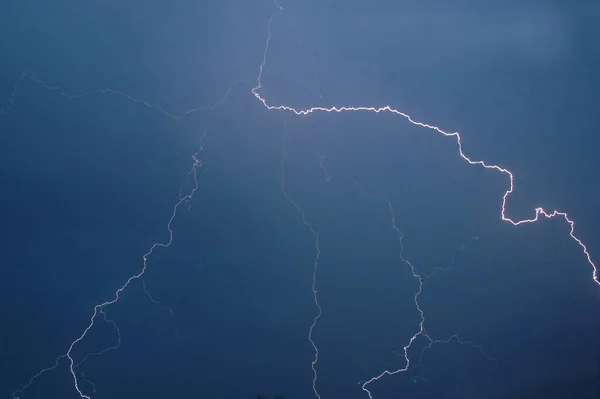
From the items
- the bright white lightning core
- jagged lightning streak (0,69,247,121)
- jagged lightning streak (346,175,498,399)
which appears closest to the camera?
jagged lightning streak (0,69,247,121)

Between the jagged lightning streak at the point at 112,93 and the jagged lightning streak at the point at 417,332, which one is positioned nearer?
the jagged lightning streak at the point at 112,93

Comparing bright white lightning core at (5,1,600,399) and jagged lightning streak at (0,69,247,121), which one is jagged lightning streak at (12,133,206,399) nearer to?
bright white lightning core at (5,1,600,399)

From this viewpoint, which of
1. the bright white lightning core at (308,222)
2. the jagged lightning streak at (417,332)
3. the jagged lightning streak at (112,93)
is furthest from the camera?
the jagged lightning streak at (417,332)

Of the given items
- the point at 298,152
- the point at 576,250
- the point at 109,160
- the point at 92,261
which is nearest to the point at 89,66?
the point at 109,160

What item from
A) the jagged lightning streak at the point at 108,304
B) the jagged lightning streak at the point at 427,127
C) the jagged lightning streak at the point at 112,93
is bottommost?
the jagged lightning streak at the point at 108,304

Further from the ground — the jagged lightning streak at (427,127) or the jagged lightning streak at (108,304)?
the jagged lightning streak at (427,127)

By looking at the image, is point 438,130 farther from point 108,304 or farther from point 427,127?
point 108,304

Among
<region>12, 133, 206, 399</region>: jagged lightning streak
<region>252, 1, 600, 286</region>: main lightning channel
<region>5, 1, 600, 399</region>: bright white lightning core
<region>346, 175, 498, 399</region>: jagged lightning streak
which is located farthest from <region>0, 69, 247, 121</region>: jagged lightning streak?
<region>346, 175, 498, 399</region>: jagged lightning streak

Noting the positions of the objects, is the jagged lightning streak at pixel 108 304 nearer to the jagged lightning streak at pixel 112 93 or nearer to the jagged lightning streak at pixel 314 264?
the jagged lightning streak at pixel 112 93

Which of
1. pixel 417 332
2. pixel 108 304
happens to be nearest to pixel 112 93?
pixel 108 304

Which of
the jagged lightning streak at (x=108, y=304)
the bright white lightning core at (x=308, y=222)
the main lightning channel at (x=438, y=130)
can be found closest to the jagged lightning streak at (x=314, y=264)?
the bright white lightning core at (x=308, y=222)

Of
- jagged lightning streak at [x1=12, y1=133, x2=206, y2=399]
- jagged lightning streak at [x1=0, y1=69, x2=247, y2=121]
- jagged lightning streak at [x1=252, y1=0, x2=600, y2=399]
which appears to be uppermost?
jagged lightning streak at [x1=252, y1=0, x2=600, y2=399]

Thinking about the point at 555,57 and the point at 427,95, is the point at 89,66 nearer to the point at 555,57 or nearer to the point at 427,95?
the point at 427,95
